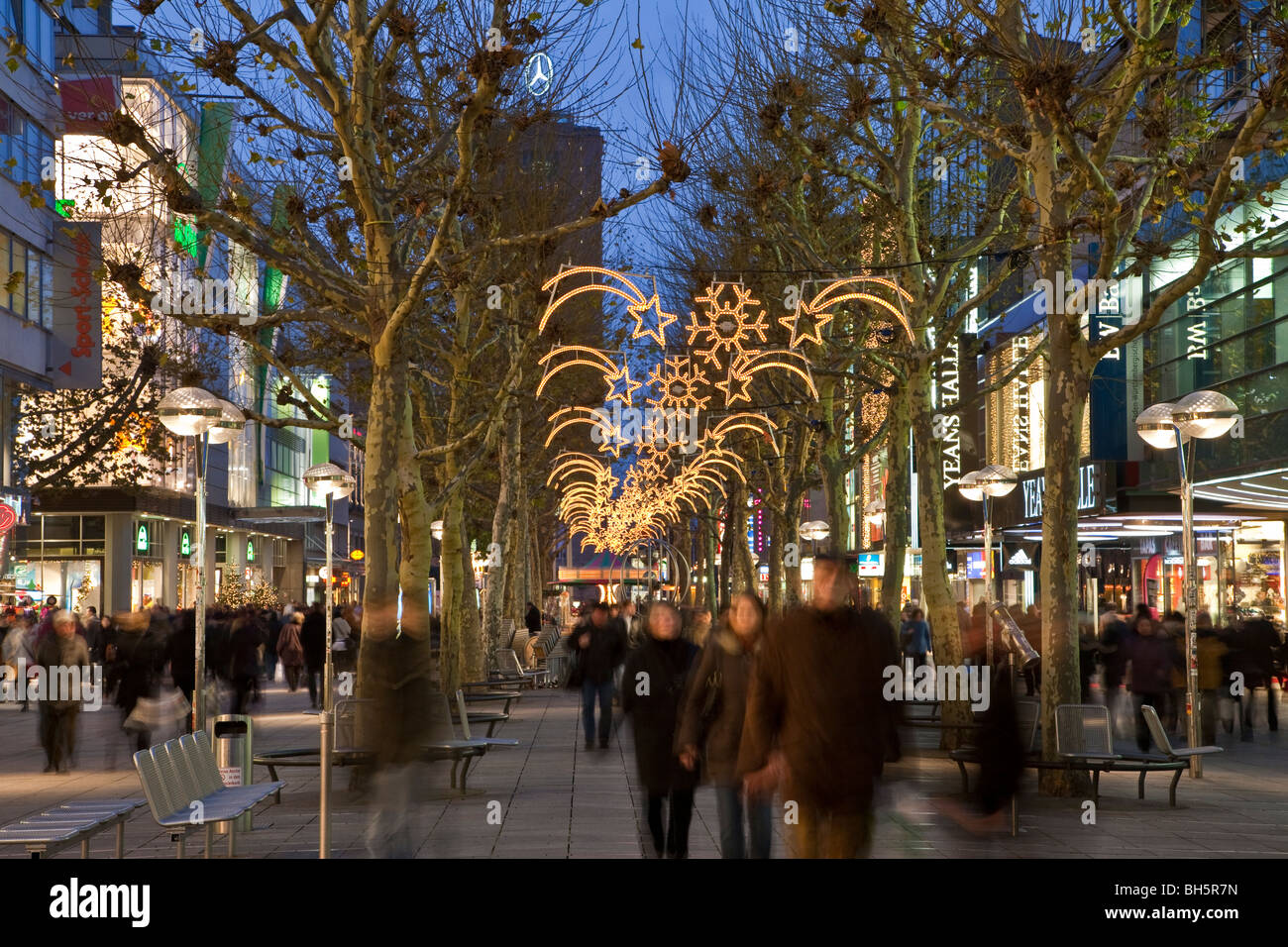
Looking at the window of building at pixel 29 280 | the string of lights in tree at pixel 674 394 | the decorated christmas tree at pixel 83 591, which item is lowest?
the decorated christmas tree at pixel 83 591

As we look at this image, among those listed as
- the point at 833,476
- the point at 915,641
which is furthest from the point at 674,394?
the point at 915,641

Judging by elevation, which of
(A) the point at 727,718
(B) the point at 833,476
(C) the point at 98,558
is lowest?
(A) the point at 727,718

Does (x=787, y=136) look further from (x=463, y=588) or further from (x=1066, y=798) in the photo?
(x=463, y=588)

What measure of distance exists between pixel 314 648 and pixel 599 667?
1218 centimetres

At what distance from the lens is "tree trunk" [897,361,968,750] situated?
22500 mm

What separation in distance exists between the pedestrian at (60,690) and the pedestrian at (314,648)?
9160mm

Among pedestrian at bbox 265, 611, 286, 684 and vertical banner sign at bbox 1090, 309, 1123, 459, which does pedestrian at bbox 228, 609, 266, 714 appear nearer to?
pedestrian at bbox 265, 611, 286, 684

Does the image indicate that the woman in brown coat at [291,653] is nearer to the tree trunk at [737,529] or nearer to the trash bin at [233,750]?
the tree trunk at [737,529]

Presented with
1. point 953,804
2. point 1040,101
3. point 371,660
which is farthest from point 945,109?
point 371,660

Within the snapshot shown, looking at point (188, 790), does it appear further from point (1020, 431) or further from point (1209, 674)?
point (1020, 431)

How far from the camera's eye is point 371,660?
922cm

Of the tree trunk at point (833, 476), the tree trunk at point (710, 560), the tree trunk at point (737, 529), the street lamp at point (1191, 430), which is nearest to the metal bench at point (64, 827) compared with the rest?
the street lamp at point (1191, 430)

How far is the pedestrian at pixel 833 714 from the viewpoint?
25.6ft

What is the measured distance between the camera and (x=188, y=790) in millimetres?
11398
